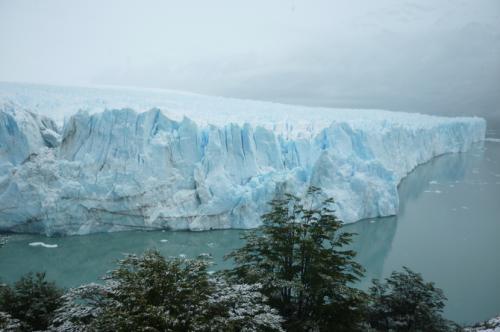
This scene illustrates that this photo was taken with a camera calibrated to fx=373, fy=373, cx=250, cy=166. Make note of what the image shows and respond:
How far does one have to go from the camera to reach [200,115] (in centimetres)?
1744

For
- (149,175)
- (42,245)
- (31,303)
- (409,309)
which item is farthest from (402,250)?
(42,245)

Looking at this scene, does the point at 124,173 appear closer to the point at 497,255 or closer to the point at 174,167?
the point at 174,167

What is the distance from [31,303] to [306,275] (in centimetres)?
278

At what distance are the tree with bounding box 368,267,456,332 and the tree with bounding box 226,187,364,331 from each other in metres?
0.66

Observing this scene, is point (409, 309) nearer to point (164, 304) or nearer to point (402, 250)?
point (164, 304)

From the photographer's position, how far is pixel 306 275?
374 centimetres

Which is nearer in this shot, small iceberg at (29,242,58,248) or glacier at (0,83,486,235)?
small iceberg at (29,242,58,248)

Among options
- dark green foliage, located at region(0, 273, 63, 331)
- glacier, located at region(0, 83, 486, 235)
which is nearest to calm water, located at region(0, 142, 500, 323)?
glacier, located at region(0, 83, 486, 235)

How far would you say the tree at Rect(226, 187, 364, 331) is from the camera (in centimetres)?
357

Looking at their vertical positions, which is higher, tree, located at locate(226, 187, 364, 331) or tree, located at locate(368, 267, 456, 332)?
tree, located at locate(226, 187, 364, 331)

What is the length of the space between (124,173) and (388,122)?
14091mm

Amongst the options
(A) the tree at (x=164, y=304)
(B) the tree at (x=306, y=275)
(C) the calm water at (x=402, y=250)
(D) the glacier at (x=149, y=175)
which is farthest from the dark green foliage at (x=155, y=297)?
(D) the glacier at (x=149, y=175)

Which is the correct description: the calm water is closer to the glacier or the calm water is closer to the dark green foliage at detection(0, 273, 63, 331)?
the glacier

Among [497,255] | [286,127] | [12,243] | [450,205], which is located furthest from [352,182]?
[12,243]
